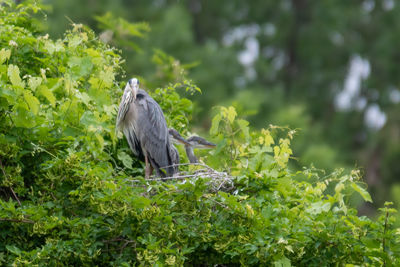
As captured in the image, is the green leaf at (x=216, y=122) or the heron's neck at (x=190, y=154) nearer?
the green leaf at (x=216, y=122)

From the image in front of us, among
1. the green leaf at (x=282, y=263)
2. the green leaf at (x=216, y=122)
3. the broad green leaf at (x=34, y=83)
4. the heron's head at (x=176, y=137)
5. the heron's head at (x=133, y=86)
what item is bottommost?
the green leaf at (x=282, y=263)

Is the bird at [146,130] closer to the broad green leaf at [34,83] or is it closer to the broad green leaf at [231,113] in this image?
the broad green leaf at [231,113]

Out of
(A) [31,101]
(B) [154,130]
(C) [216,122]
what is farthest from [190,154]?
(A) [31,101]

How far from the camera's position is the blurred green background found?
1641cm

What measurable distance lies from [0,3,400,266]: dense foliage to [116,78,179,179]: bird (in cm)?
72

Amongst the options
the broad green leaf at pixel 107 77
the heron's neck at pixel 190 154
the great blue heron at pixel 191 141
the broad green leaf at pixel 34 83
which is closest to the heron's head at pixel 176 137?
the great blue heron at pixel 191 141

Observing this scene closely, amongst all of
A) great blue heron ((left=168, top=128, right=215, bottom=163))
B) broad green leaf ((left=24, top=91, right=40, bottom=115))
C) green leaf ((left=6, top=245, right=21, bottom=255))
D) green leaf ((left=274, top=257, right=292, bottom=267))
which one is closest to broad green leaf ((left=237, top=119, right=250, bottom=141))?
great blue heron ((left=168, top=128, right=215, bottom=163))

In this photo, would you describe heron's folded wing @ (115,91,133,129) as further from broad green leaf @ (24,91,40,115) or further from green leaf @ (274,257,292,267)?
green leaf @ (274,257,292,267)

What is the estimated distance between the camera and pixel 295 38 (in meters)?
21.6

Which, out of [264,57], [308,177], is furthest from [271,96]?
[308,177]

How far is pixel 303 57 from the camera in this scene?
21031 mm

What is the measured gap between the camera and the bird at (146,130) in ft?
17.6

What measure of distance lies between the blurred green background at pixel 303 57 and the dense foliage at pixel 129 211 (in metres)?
10.6

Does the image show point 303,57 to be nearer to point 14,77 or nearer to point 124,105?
point 124,105
